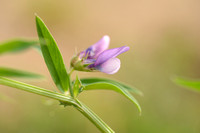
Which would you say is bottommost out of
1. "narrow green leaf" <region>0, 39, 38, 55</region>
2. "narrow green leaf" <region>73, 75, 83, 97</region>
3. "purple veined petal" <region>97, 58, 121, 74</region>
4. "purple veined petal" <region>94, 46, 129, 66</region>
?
"narrow green leaf" <region>73, 75, 83, 97</region>

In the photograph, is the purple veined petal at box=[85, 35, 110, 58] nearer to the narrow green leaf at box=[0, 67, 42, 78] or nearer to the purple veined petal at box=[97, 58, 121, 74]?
the purple veined petal at box=[97, 58, 121, 74]

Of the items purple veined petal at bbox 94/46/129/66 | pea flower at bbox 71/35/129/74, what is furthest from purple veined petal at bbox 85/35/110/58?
purple veined petal at bbox 94/46/129/66

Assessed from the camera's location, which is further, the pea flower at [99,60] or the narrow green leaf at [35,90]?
the pea flower at [99,60]

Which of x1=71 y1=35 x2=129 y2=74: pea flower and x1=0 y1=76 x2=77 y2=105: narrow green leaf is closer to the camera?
x1=0 y1=76 x2=77 y2=105: narrow green leaf

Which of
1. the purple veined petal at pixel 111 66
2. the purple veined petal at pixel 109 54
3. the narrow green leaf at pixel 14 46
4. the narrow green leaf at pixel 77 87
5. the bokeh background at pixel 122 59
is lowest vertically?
the bokeh background at pixel 122 59

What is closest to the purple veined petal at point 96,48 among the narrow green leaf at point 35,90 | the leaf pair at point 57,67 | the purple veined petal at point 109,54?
the purple veined petal at point 109,54

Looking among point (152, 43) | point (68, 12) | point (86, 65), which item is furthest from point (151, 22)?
point (86, 65)

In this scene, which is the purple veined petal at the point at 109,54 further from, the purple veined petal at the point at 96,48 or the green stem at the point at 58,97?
the green stem at the point at 58,97
